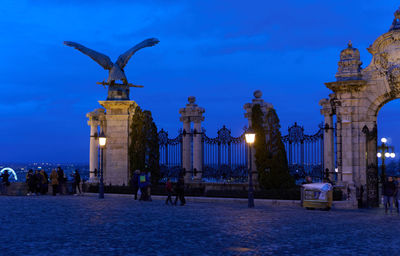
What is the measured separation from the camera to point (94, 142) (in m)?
29.7

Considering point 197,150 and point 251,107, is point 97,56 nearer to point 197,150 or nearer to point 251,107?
point 197,150

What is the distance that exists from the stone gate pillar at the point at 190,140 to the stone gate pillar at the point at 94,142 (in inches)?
212

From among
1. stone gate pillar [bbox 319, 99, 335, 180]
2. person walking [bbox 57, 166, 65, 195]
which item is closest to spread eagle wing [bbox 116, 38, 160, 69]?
person walking [bbox 57, 166, 65, 195]

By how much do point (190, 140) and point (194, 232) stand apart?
14.8 metres

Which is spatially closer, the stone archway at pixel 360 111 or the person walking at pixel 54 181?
the stone archway at pixel 360 111

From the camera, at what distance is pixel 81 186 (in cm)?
3011

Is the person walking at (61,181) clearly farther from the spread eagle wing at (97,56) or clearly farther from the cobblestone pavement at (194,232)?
the cobblestone pavement at (194,232)

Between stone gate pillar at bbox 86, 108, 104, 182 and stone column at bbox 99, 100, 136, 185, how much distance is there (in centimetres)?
145

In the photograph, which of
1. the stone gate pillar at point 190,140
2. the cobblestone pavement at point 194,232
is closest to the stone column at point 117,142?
the stone gate pillar at point 190,140

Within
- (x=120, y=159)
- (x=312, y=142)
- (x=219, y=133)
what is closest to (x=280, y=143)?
(x=312, y=142)

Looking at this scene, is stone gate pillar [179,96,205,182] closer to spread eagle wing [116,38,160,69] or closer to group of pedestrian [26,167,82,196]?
spread eagle wing [116,38,160,69]

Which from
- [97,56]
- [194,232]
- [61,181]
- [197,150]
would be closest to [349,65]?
[197,150]

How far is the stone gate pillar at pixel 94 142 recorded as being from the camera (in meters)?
29.2

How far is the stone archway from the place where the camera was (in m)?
20.9
